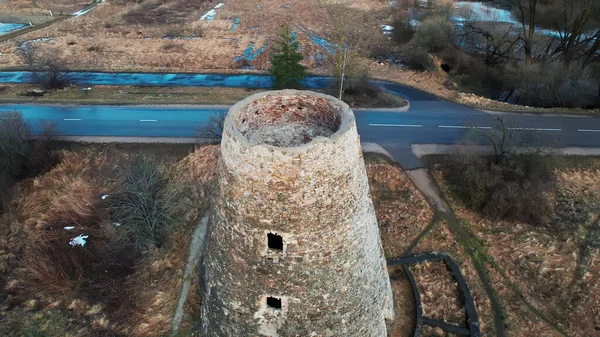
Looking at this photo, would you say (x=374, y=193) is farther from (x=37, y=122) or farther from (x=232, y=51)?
(x=232, y=51)

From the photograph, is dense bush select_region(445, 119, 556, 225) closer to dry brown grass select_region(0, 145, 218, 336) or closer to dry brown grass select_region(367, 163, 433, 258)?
dry brown grass select_region(367, 163, 433, 258)

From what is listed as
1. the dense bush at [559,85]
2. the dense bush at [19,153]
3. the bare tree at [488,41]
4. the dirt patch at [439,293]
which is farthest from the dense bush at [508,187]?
the dense bush at [19,153]

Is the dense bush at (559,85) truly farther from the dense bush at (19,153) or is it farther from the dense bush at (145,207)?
the dense bush at (19,153)

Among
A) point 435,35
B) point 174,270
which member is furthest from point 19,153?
point 435,35

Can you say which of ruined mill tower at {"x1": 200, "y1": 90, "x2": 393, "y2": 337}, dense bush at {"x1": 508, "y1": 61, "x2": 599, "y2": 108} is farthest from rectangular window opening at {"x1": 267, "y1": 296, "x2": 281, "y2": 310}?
dense bush at {"x1": 508, "y1": 61, "x2": 599, "y2": 108}

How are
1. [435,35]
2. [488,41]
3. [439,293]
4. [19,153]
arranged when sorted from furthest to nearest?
[435,35] < [488,41] < [19,153] < [439,293]

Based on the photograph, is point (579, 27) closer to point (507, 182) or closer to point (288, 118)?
point (507, 182)

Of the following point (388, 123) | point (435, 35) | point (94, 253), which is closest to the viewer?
point (94, 253)
